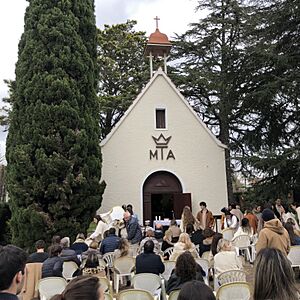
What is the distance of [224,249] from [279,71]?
1089cm

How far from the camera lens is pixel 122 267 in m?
7.91

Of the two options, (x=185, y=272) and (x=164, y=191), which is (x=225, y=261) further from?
(x=164, y=191)

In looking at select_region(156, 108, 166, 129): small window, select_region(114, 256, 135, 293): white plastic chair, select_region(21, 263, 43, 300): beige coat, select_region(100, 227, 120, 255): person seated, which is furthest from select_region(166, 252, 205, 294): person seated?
select_region(156, 108, 166, 129): small window

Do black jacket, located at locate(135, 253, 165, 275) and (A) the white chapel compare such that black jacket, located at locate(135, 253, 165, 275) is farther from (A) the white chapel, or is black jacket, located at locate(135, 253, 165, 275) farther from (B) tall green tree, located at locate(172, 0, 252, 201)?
(B) tall green tree, located at locate(172, 0, 252, 201)

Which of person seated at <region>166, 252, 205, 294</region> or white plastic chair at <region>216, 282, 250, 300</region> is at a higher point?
person seated at <region>166, 252, 205, 294</region>

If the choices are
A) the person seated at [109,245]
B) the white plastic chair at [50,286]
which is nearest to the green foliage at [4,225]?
the person seated at [109,245]

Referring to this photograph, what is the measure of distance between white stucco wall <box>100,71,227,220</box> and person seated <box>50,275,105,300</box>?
14.4 meters

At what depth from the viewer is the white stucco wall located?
16.8 m

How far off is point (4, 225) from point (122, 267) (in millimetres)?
10138

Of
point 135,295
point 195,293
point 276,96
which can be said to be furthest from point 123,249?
point 276,96

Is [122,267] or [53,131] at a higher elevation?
[53,131]

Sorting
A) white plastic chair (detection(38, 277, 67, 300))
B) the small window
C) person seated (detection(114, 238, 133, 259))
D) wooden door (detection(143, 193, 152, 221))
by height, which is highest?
the small window

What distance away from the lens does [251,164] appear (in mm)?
14359

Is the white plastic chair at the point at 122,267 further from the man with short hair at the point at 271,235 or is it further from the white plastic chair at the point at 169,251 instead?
the man with short hair at the point at 271,235
